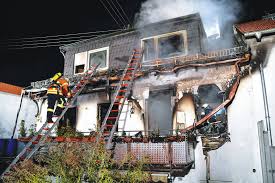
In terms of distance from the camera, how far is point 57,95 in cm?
1003

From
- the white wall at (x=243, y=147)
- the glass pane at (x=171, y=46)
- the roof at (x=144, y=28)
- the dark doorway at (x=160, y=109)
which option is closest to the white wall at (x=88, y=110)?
the dark doorway at (x=160, y=109)

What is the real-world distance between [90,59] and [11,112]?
5795 mm

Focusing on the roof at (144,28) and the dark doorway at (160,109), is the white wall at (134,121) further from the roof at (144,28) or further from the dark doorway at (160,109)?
the roof at (144,28)

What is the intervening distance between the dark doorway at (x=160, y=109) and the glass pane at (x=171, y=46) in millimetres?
2552

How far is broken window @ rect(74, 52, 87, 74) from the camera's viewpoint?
14.2m

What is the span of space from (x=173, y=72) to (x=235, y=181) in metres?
5.05

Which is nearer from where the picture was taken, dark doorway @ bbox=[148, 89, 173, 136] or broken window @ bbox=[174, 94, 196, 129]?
broken window @ bbox=[174, 94, 196, 129]

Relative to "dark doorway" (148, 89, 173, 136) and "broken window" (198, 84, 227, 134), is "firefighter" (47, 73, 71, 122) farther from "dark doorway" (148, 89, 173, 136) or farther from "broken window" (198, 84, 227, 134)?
"broken window" (198, 84, 227, 134)

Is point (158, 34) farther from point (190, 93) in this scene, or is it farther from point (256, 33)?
point (256, 33)

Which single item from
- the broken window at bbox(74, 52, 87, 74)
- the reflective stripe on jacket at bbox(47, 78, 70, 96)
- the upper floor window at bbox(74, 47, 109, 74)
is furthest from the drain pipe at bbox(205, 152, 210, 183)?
the broken window at bbox(74, 52, 87, 74)

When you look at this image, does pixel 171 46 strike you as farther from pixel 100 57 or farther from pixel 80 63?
pixel 80 63

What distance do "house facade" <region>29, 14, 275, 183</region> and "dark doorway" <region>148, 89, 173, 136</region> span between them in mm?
45

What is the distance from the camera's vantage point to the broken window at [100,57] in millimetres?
13586

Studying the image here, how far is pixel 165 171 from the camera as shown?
683cm
